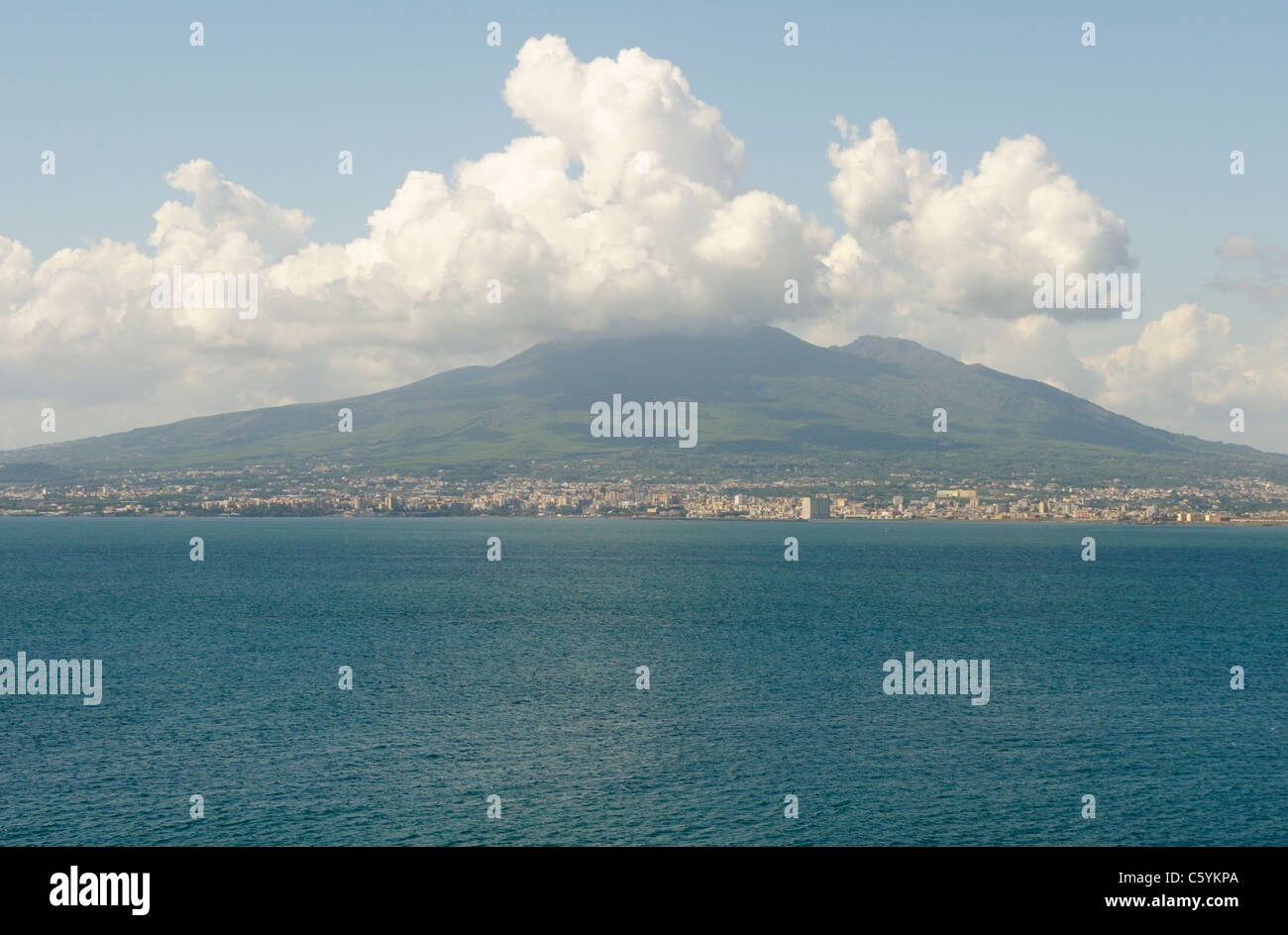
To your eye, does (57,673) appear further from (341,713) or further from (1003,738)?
(1003,738)

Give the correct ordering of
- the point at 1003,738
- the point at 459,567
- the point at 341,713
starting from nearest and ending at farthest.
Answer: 1. the point at 1003,738
2. the point at 341,713
3. the point at 459,567
